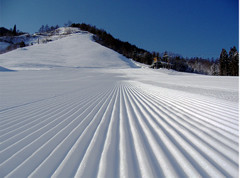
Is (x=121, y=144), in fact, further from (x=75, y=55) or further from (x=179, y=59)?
(x=179, y=59)

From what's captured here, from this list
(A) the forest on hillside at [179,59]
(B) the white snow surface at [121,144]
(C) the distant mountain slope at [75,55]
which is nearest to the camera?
(B) the white snow surface at [121,144]

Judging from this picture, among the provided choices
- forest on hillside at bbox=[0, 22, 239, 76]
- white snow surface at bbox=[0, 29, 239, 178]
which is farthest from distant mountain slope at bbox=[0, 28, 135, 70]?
white snow surface at bbox=[0, 29, 239, 178]

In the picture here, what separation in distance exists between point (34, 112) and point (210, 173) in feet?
10.8

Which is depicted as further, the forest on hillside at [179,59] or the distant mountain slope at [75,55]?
the forest on hillside at [179,59]

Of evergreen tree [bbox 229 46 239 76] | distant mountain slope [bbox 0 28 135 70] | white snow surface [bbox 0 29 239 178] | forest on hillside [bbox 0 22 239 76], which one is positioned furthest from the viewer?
forest on hillside [bbox 0 22 239 76]

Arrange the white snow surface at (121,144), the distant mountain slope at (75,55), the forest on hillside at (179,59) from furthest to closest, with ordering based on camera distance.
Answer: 1. the forest on hillside at (179,59)
2. the distant mountain slope at (75,55)
3. the white snow surface at (121,144)

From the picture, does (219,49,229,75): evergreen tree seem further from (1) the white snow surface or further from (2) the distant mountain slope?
(1) the white snow surface

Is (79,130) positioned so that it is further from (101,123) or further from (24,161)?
(24,161)

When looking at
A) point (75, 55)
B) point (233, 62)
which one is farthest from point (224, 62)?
point (75, 55)

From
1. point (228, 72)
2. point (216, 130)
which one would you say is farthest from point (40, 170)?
point (228, 72)

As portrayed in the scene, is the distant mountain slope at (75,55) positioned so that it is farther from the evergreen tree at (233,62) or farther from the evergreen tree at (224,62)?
the evergreen tree at (224,62)

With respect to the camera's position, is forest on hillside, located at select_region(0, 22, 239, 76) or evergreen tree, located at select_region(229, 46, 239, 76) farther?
forest on hillside, located at select_region(0, 22, 239, 76)

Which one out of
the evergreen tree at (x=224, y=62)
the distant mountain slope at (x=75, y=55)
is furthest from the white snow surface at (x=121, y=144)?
the evergreen tree at (x=224, y=62)

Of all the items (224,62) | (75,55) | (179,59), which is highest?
(179,59)
